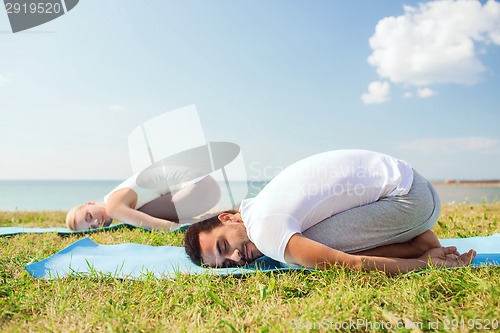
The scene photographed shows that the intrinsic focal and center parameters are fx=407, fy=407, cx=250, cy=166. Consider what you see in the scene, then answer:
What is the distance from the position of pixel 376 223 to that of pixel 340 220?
0.21 m

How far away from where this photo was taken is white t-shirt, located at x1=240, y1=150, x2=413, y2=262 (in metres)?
2.23

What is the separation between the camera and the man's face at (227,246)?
8.11 ft

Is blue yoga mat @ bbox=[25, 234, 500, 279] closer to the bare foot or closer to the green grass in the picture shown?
the green grass

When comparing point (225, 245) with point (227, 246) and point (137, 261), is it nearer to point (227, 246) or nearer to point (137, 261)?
point (227, 246)

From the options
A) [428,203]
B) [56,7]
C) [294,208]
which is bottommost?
[428,203]

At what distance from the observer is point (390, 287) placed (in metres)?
1.97

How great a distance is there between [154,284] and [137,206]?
8.32 feet

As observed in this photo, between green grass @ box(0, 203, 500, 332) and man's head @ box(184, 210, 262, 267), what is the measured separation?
211 millimetres

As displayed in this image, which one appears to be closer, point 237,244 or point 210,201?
point 237,244

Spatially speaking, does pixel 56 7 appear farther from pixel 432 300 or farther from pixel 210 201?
pixel 432 300

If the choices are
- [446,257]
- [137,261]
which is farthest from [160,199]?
[446,257]

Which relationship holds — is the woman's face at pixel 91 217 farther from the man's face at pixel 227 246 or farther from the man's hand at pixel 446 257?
the man's hand at pixel 446 257

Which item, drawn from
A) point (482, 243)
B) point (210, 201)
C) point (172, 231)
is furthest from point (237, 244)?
point (210, 201)

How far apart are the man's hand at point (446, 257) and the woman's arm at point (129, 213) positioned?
8.34 feet
